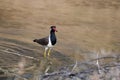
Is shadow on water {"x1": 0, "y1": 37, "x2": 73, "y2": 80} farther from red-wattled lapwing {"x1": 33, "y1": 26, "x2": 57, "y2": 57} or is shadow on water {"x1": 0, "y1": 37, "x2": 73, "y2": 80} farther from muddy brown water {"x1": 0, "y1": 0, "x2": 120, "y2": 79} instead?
red-wattled lapwing {"x1": 33, "y1": 26, "x2": 57, "y2": 57}

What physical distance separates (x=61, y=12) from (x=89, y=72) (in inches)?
329

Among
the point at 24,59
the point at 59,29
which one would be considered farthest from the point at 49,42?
the point at 59,29

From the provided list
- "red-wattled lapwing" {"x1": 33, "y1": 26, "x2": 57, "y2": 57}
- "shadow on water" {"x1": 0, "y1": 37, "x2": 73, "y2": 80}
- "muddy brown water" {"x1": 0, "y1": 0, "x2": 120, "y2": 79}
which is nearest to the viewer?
"shadow on water" {"x1": 0, "y1": 37, "x2": 73, "y2": 80}

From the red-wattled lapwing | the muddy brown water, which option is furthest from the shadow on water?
the red-wattled lapwing

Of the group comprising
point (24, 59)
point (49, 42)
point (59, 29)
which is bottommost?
point (24, 59)

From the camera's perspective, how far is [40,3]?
1559 cm

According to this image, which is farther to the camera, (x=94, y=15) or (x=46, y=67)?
(x=94, y=15)

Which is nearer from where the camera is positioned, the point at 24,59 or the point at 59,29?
the point at 24,59

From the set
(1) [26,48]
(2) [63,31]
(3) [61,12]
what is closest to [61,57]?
(1) [26,48]

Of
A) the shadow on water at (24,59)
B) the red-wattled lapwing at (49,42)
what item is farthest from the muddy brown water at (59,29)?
the red-wattled lapwing at (49,42)

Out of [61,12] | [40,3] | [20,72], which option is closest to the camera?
[20,72]

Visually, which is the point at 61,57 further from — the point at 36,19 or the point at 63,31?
the point at 36,19

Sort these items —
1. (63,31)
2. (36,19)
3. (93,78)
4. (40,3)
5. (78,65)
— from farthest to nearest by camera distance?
(40,3) < (36,19) < (63,31) < (78,65) < (93,78)

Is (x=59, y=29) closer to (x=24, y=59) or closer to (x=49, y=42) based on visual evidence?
(x=49, y=42)
